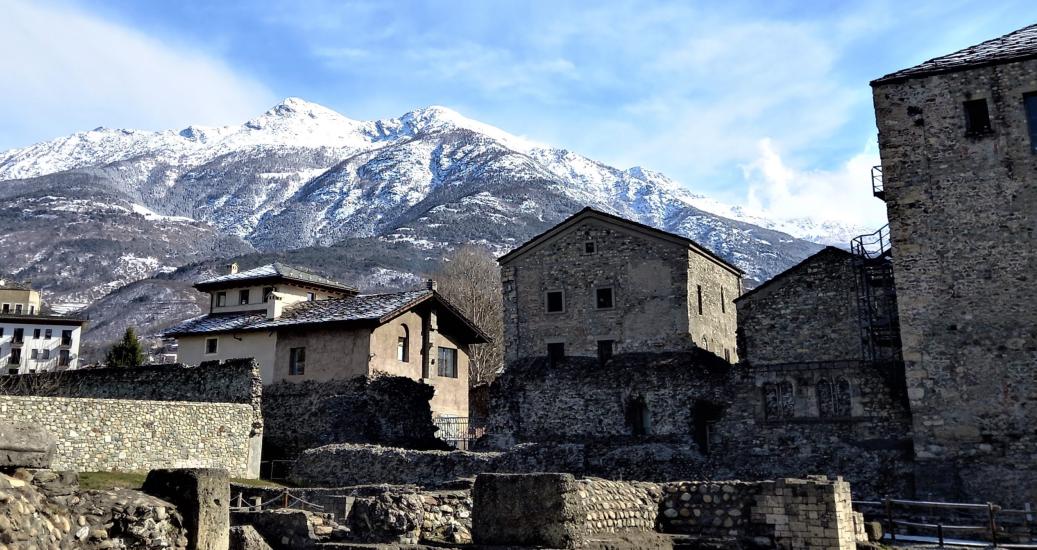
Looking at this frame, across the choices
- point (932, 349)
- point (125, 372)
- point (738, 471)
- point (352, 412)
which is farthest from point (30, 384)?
point (932, 349)

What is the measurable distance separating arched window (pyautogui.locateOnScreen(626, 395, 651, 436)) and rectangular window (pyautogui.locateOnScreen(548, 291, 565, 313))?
544 centimetres

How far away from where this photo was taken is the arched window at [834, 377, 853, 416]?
27.8m

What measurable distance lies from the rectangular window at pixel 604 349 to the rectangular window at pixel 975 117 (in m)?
15.1

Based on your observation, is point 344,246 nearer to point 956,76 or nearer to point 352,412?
point 352,412

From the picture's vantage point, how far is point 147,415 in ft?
93.0

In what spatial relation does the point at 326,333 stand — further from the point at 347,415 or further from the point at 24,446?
the point at 24,446

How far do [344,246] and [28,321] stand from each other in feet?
247

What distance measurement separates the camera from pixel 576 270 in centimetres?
3591

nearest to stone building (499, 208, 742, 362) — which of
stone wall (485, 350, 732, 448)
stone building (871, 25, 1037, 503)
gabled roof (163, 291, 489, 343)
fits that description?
stone wall (485, 350, 732, 448)

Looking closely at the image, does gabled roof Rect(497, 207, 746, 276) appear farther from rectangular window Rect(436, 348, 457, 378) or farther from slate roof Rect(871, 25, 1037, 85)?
slate roof Rect(871, 25, 1037, 85)

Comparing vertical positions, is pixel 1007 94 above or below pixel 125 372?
above

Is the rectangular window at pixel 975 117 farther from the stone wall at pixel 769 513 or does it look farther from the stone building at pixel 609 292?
the stone wall at pixel 769 513

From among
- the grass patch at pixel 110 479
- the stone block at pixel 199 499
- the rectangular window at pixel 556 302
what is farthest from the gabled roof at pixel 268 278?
the stone block at pixel 199 499

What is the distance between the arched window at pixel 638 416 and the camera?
32.4 m
